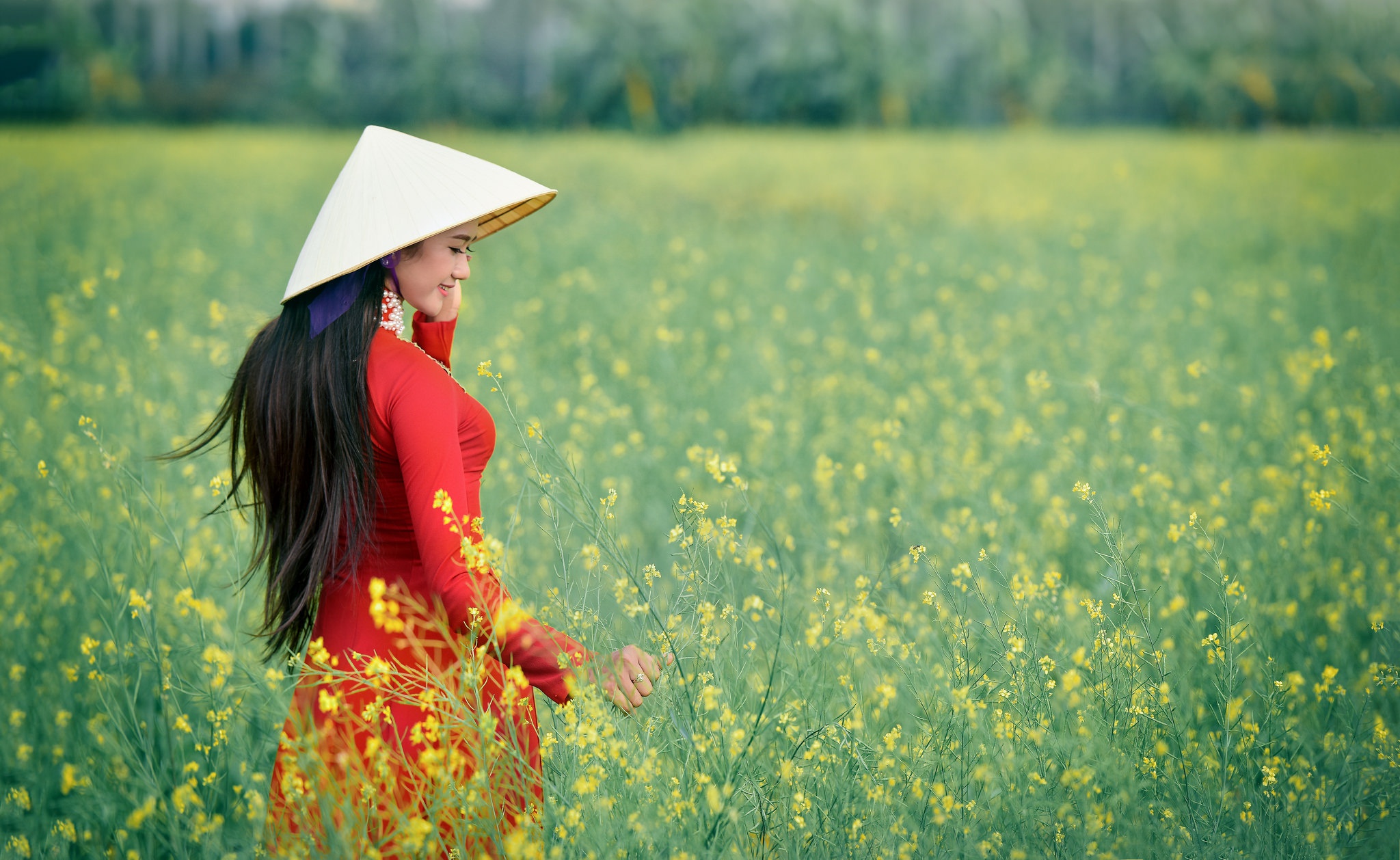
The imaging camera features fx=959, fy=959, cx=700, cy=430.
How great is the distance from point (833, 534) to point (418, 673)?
8.41ft

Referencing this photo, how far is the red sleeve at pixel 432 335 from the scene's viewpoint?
190cm

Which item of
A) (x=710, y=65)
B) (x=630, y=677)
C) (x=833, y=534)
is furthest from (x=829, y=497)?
(x=710, y=65)

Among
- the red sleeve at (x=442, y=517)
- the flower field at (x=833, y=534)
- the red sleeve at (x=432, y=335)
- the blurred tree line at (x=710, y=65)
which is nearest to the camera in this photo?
the red sleeve at (x=442, y=517)

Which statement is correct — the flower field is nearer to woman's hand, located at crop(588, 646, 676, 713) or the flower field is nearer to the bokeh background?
the bokeh background

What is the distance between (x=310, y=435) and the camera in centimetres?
173

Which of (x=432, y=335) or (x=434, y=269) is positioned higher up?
(x=434, y=269)

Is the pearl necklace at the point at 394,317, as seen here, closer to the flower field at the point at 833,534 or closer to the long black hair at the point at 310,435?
the long black hair at the point at 310,435

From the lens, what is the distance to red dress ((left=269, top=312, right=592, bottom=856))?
64.8 inches

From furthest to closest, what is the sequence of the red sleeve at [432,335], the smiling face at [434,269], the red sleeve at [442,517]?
the red sleeve at [432,335], the smiling face at [434,269], the red sleeve at [442,517]

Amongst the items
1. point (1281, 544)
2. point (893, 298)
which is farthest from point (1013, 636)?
point (893, 298)

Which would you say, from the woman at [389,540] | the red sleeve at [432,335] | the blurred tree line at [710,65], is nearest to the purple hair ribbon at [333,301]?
the woman at [389,540]

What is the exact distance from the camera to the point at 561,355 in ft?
20.4

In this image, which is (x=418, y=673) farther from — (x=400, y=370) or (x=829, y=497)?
(x=829, y=497)

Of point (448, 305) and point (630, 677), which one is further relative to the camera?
point (448, 305)
